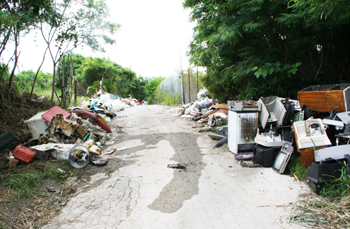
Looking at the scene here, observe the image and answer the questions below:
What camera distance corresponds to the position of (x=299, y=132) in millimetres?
3717

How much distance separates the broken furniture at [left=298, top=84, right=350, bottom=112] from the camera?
13.2ft

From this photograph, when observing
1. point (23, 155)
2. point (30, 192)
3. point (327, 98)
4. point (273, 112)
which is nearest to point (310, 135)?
point (327, 98)

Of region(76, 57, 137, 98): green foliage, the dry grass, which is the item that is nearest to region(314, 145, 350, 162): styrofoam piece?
the dry grass

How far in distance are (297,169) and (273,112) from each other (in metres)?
1.72

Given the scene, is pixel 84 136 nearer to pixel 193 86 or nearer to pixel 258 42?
pixel 258 42

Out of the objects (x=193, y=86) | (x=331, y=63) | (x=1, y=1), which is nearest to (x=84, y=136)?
(x=1, y=1)

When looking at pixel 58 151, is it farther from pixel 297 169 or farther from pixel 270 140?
pixel 297 169

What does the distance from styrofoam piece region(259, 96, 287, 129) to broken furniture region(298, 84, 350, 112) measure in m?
0.56

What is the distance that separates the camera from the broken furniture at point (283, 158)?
3627mm

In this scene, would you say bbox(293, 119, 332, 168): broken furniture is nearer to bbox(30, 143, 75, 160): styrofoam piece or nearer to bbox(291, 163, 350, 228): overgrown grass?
bbox(291, 163, 350, 228): overgrown grass

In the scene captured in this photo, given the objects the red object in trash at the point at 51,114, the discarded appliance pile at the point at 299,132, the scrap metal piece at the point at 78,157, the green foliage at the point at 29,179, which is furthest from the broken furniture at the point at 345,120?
the red object in trash at the point at 51,114

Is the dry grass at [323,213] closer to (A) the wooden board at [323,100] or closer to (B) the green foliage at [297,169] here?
(B) the green foliage at [297,169]

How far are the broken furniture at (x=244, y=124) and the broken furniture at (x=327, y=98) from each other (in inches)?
42.5

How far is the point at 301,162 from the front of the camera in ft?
11.7
